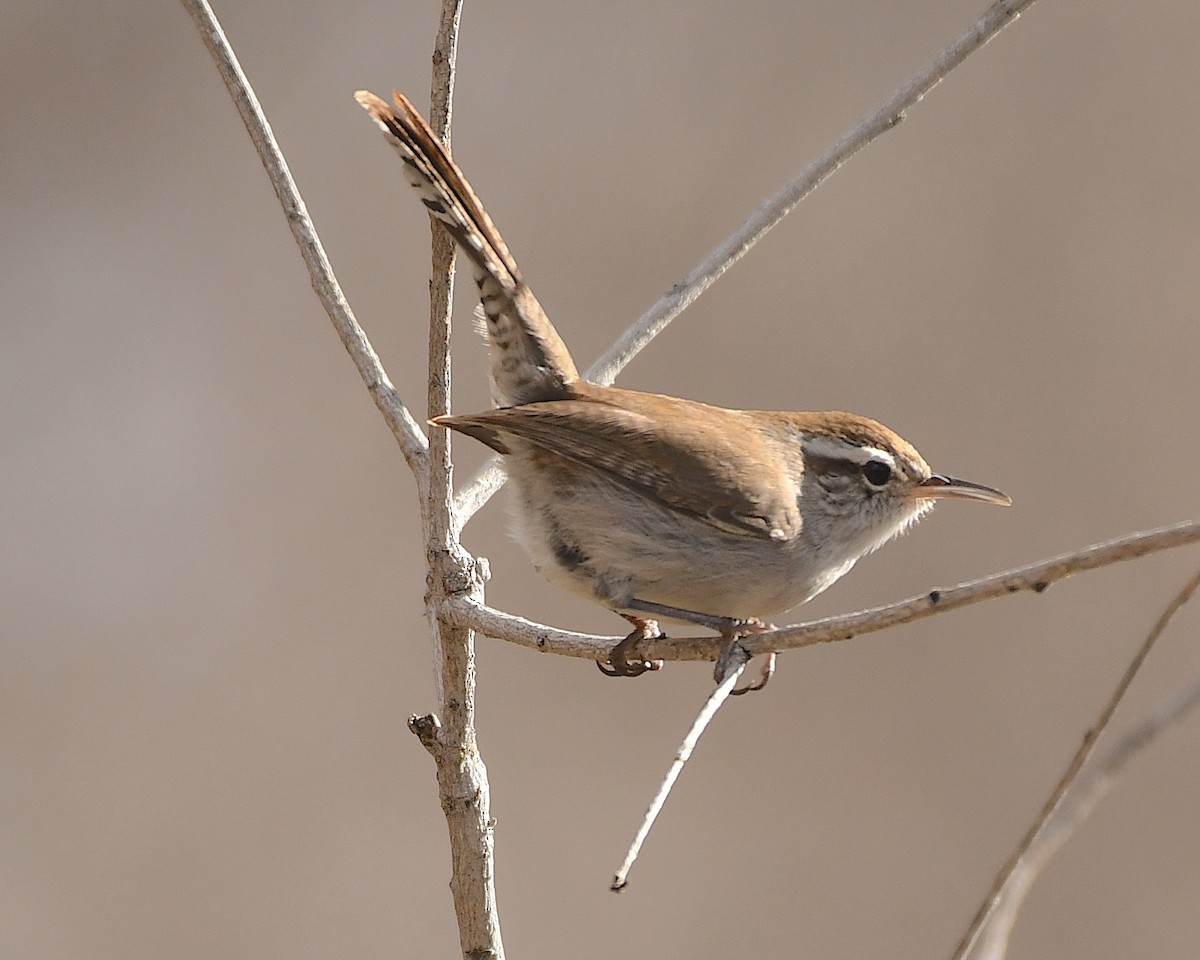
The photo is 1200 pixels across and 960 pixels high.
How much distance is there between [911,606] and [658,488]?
88 centimetres

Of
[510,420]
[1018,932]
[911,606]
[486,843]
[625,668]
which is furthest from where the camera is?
[1018,932]

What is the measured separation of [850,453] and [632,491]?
1.52ft

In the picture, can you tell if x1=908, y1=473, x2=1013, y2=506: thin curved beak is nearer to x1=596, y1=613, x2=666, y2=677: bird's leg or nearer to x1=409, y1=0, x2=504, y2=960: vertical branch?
x1=596, y1=613, x2=666, y2=677: bird's leg

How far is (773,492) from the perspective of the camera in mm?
1986

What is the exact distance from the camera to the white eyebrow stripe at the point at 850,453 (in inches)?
84.7

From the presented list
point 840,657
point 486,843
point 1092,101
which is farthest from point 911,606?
point 1092,101

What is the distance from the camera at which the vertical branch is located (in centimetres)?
145

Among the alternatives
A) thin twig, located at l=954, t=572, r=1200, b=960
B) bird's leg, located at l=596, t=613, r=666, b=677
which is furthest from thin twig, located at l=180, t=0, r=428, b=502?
thin twig, located at l=954, t=572, r=1200, b=960

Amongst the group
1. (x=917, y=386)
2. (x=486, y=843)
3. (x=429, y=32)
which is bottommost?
(x=486, y=843)

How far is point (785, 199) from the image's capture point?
5.97ft

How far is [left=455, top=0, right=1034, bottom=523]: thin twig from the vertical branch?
23cm

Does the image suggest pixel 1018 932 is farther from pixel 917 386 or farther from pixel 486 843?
pixel 486 843

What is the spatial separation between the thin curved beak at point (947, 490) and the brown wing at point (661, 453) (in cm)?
29

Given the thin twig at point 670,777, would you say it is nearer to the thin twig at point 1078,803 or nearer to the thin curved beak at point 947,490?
the thin twig at point 1078,803
